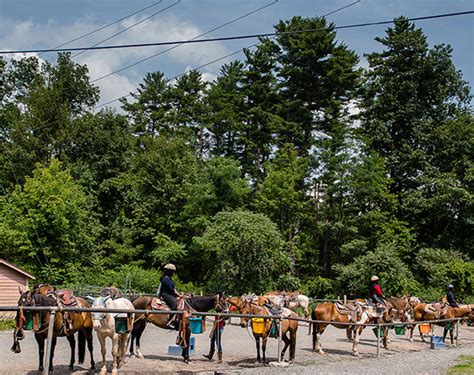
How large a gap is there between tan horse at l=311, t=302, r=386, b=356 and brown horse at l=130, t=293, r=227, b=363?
458 centimetres

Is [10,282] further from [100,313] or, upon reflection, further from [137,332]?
[100,313]

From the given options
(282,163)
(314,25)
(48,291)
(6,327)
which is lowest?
(6,327)

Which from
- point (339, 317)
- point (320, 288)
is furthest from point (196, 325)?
point (320, 288)

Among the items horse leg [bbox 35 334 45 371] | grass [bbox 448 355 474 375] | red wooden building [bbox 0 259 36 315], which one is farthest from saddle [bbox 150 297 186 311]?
red wooden building [bbox 0 259 36 315]

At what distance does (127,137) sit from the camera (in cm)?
5634

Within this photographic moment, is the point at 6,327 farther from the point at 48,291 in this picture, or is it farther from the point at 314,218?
the point at 314,218

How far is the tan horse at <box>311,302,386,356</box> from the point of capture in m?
18.7

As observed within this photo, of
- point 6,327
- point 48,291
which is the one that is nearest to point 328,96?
point 6,327

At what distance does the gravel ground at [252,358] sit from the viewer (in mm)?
12992

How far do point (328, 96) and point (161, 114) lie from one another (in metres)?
19.8

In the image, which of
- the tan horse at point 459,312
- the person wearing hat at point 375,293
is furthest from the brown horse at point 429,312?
the person wearing hat at point 375,293

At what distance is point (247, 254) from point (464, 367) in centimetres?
2457

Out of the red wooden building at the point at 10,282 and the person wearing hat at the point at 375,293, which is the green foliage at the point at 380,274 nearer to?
the person wearing hat at the point at 375,293

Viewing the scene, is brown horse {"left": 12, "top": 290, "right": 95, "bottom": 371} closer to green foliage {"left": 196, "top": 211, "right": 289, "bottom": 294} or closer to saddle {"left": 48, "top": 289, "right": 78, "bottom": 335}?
saddle {"left": 48, "top": 289, "right": 78, "bottom": 335}
